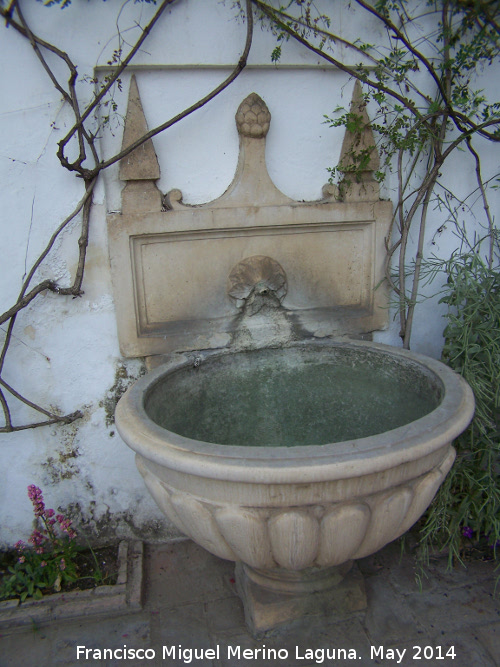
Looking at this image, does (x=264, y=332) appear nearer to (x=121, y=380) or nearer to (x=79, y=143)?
(x=121, y=380)

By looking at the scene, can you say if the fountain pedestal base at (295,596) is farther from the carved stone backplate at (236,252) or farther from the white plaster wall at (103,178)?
the carved stone backplate at (236,252)

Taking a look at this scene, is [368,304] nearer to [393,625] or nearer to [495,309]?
[495,309]

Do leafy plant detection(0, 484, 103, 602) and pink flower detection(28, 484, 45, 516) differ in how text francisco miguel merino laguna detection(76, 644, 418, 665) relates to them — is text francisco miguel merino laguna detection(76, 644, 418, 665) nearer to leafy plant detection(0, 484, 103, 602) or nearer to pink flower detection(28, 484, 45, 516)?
leafy plant detection(0, 484, 103, 602)

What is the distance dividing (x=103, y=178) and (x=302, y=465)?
55.8 inches

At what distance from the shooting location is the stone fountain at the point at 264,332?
5.80 ft

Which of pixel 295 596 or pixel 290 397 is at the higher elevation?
pixel 290 397

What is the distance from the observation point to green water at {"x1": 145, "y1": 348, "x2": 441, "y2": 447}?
6.43ft

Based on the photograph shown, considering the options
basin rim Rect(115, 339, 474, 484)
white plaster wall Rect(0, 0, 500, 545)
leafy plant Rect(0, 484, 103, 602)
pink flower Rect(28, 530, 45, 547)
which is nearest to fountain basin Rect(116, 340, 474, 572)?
basin rim Rect(115, 339, 474, 484)

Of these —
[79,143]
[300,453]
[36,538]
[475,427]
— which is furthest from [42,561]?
[475,427]

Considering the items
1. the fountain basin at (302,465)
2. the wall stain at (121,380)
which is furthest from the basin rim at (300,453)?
the wall stain at (121,380)

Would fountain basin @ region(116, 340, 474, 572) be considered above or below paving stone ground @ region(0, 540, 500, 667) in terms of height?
above

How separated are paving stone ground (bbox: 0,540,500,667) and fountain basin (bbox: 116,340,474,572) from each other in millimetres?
235

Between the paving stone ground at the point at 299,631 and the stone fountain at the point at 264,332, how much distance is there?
9 cm

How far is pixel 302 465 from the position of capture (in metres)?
1.22
